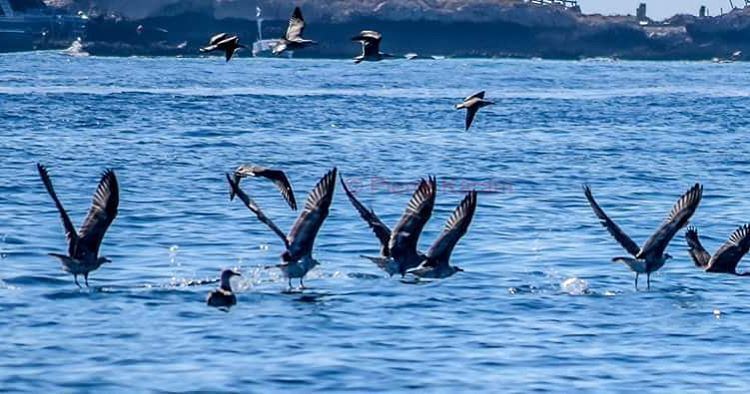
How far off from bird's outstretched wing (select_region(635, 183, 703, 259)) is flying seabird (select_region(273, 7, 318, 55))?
7241mm

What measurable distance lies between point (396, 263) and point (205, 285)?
3068 millimetres

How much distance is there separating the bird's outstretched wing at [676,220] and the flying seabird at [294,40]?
7.24m

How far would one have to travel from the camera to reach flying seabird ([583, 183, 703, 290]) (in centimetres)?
2048

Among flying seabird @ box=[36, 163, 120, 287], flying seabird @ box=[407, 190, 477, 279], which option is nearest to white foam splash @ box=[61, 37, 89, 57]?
flying seabird @ box=[36, 163, 120, 287]

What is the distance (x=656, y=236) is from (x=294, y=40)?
8827 mm

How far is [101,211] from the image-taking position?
2005 cm

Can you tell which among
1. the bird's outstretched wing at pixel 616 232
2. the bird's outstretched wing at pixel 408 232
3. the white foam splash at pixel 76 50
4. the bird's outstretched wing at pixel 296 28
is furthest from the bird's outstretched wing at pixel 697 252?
the white foam splash at pixel 76 50

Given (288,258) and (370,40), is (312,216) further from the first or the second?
(370,40)

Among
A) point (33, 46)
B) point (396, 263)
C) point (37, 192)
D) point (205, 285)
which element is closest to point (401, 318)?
point (396, 263)

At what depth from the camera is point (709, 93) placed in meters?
86.2

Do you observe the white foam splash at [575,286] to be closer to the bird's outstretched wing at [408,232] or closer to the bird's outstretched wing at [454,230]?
the bird's outstretched wing at [454,230]

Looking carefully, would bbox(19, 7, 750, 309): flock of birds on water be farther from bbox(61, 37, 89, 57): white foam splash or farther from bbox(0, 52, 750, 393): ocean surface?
bbox(61, 37, 89, 57): white foam splash

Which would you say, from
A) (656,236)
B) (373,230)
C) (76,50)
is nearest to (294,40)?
(373,230)

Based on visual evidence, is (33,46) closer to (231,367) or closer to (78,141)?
(78,141)
